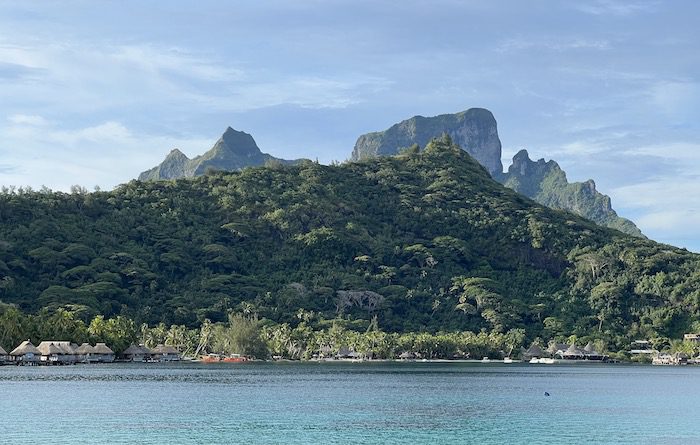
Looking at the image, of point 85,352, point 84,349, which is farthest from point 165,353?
point 84,349

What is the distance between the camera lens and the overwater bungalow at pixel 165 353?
191125 millimetres

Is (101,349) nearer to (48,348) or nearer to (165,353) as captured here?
(48,348)

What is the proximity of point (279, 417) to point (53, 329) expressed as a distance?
4019 inches

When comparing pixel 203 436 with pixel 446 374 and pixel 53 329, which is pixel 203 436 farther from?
→ pixel 53 329

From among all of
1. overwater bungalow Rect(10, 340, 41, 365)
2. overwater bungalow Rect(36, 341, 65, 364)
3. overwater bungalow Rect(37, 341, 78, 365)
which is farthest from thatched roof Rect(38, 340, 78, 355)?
overwater bungalow Rect(10, 340, 41, 365)

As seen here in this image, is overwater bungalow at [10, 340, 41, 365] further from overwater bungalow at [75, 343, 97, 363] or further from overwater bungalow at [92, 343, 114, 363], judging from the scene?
overwater bungalow at [92, 343, 114, 363]

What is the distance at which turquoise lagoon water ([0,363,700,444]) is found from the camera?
63.1 m

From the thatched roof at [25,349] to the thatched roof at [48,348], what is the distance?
836 millimetres

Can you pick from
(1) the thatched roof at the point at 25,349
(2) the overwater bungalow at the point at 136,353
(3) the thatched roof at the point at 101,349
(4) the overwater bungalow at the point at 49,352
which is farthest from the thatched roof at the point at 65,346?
(2) the overwater bungalow at the point at 136,353

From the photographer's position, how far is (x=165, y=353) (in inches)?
7648

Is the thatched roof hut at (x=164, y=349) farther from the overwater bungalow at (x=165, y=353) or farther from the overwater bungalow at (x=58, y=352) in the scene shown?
the overwater bungalow at (x=58, y=352)

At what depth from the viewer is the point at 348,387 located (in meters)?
113

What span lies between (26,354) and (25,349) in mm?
1605

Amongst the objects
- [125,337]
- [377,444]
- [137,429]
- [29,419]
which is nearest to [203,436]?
[137,429]
